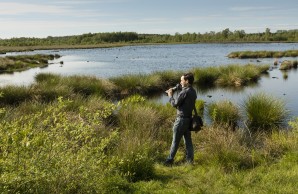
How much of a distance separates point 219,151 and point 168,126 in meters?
4.37

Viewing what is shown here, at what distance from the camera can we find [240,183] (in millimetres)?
6840

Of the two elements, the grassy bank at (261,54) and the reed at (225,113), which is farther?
the grassy bank at (261,54)

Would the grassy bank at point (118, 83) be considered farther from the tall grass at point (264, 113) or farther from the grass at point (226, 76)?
the tall grass at point (264, 113)

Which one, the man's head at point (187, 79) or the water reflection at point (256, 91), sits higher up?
the man's head at point (187, 79)

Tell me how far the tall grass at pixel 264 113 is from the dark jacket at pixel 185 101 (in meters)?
5.31

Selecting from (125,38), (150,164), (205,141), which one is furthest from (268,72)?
(125,38)

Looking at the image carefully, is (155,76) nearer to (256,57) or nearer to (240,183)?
(240,183)

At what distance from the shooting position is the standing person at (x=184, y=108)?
25.7 feet

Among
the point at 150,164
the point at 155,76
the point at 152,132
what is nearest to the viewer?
the point at 150,164

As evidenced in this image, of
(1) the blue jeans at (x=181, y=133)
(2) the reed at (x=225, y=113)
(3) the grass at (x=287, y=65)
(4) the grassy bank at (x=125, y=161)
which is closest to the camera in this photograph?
(4) the grassy bank at (x=125, y=161)

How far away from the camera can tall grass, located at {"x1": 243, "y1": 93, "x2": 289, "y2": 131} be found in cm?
1259

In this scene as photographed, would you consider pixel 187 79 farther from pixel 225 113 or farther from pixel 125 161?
pixel 225 113

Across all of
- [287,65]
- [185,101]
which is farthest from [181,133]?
[287,65]

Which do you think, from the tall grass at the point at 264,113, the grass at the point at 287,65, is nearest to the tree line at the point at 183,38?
the grass at the point at 287,65
